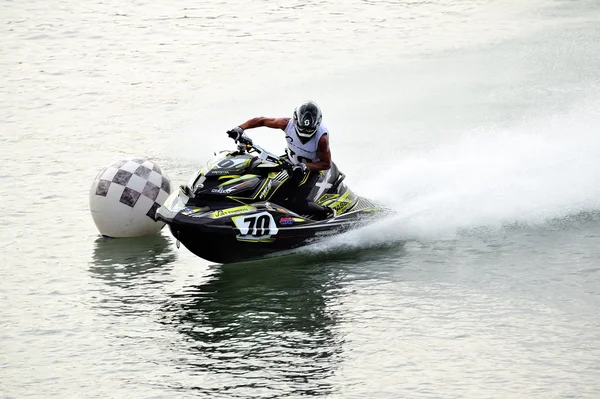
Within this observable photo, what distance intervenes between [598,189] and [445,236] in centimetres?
262

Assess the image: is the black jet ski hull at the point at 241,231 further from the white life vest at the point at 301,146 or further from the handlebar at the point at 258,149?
the white life vest at the point at 301,146

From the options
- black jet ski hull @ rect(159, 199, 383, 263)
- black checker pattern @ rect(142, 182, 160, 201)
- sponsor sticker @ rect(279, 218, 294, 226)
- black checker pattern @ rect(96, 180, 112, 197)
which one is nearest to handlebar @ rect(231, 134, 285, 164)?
black jet ski hull @ rect(159, 199, 383, 263)

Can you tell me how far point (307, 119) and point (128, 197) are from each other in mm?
2444

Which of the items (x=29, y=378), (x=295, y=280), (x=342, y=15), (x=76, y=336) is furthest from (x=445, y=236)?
(x=342, y=15)

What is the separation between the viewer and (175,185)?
15.7 metres

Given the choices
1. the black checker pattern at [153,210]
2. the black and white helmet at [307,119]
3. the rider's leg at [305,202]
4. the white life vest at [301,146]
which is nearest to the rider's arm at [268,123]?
the white life vest at [301,146]

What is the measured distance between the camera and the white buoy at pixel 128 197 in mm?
13094

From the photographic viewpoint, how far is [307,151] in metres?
12.9

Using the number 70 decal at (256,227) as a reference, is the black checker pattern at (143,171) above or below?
above

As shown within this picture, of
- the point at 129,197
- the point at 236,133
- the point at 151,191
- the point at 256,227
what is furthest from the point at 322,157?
the point at 129,197

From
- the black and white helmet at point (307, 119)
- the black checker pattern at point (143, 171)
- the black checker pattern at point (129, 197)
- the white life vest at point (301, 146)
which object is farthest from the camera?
the black checker pattern at point (143, 171)

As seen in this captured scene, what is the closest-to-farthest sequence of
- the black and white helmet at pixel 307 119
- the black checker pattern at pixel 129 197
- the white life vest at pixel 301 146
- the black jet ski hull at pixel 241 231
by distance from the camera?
the black jet ski hull at pixel 241 231
the black and white helmet at pixel 307 119
the white life vest at pixel 301 146
the black checker pattern at pixel 129 197

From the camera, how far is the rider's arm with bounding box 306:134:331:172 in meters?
12.7

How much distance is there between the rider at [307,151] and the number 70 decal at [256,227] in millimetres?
576
